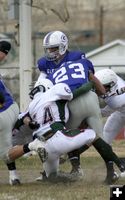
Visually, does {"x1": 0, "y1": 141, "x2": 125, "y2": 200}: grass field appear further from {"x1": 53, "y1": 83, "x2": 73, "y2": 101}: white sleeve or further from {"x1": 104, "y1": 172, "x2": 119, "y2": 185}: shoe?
{"x1": 53, "y1": 83, "x2": 73, "y2": 101}: white sleeve

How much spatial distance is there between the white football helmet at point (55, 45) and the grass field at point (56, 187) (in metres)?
1.43

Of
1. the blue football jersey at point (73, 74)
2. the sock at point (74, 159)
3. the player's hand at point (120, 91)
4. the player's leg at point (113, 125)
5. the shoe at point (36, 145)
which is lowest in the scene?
the sock at point (74, 159)

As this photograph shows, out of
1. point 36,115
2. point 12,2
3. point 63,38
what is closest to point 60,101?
point 36,115

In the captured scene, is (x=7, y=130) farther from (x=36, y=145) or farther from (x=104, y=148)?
(x=104, y=148)

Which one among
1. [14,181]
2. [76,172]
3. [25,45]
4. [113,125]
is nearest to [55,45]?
[76,172]

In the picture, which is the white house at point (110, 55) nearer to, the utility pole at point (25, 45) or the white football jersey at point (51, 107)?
the utility pole at point (25, 45)

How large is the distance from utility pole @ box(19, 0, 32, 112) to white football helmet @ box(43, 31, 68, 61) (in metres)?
2.55

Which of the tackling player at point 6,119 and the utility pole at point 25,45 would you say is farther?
the utility pole at point 25,45

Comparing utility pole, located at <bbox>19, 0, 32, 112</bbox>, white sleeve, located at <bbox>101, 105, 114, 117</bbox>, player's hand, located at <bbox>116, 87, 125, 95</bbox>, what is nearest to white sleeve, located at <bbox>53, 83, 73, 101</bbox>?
player's hand, located at <bbox>116, 87, 125, 95</bbox>

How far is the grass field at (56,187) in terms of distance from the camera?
718cm

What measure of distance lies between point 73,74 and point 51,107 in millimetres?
516

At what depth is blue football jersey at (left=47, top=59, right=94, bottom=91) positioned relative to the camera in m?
8.09

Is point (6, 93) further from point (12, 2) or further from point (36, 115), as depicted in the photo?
point (12, 2)

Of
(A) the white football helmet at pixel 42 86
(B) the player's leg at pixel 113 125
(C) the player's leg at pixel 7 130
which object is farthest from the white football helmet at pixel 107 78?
(C) the player's leg at pixel 7 130
